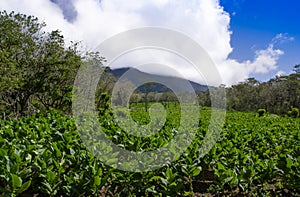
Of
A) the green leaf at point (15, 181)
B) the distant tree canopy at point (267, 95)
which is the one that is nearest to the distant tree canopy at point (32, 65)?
the green leaf at point (15, 181)

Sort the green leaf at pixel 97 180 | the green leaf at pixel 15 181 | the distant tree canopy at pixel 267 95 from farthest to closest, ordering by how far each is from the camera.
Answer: the distant tree canopy at pixel 267 95 → the green leaf at pixel 97 180 → the green leaf at pixel 15 181

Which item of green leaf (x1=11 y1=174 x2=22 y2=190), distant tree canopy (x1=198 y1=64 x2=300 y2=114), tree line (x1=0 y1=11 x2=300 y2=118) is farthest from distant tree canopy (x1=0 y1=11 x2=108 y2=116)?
distant tree canopy (x1=198 y1=64 x2=300 y2=114)

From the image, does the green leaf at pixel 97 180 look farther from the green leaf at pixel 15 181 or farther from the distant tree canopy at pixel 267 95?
the distant tree canopy at pixel 267 95

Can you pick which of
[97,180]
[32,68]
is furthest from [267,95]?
[97,180]

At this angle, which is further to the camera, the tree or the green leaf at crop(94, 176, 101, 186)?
the tree

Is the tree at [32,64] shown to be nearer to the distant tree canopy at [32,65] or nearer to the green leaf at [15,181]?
the distant tree canopy at [32,65]

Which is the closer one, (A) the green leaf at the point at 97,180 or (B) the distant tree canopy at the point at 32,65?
(A) the green leaf at the point at 97,180

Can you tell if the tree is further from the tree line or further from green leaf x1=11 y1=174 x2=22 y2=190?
green leaf x1=11 y1=174 x2=22 y2=190

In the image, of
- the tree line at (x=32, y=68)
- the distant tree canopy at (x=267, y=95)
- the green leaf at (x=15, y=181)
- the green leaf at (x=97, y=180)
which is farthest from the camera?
the distant tree canopy at (x=267, y=95)

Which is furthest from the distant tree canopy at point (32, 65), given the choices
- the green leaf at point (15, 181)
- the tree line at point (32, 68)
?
the green leaf at point (15, 181)

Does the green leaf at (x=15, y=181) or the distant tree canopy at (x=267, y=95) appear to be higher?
the distant tree canopy at (x=267, y=95)

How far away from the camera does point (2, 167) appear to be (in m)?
4.14

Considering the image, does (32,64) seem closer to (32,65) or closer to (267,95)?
(32,65)

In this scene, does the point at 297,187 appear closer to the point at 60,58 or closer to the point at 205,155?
the point at 205,155
